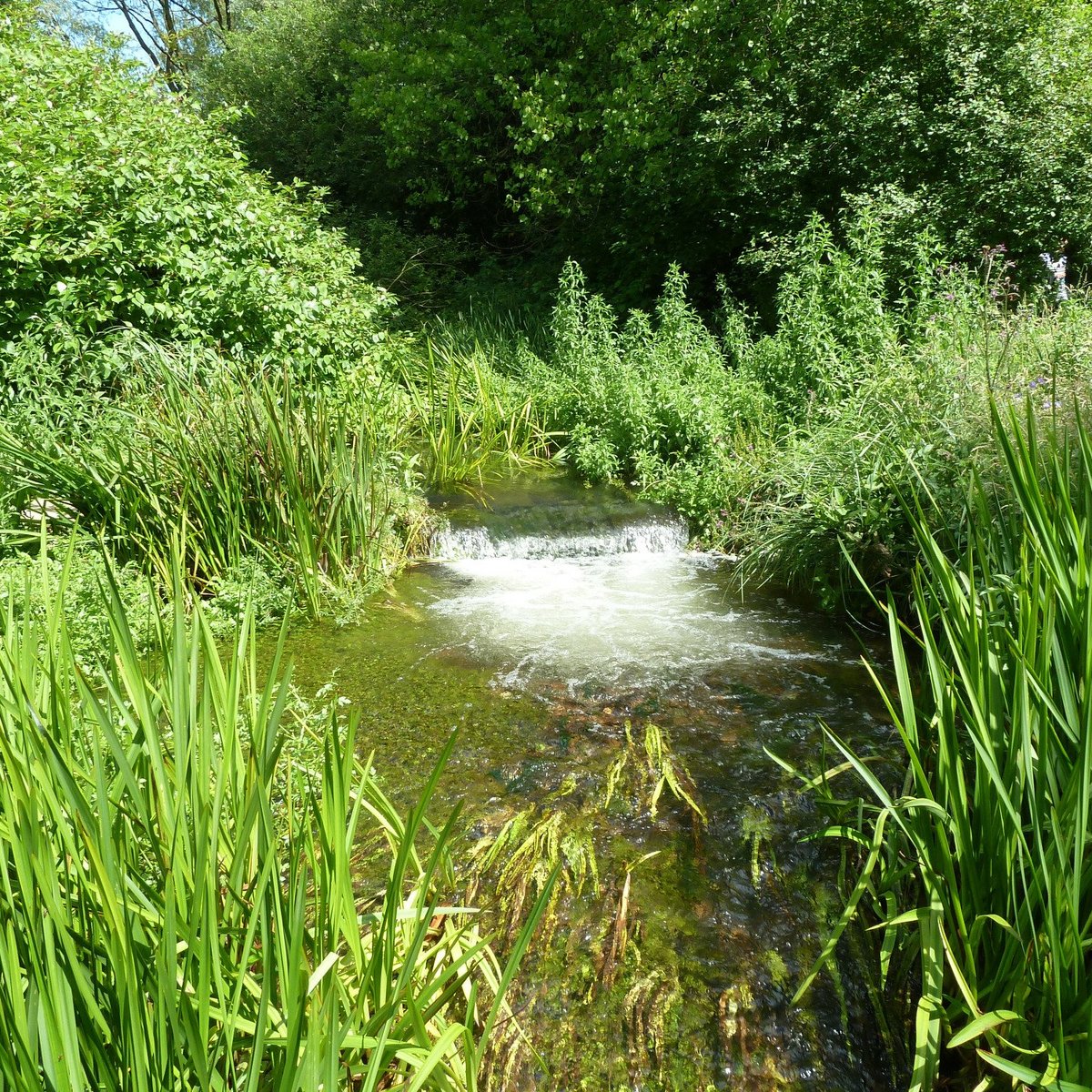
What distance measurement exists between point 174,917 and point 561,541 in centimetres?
628

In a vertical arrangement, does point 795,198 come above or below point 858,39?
below

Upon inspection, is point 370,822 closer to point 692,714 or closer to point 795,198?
point 692,714

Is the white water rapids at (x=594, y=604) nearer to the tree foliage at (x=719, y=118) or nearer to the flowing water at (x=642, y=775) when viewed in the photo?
the flowing water at (x=642, y=775)

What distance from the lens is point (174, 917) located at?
3.53 ft

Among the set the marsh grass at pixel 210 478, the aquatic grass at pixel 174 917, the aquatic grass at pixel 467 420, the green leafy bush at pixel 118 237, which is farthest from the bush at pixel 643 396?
the aquatic grass at pixel 174 917

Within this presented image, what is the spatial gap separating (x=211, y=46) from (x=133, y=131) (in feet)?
94.5

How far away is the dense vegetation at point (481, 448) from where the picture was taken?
4.72 ft

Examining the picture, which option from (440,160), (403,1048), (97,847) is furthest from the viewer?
(440,160)

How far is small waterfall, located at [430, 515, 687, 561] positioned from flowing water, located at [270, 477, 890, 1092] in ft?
0.41

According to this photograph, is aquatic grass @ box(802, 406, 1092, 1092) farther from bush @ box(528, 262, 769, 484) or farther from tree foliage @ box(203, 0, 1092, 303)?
tree foliage @ box(203, 0, 1092, 303)

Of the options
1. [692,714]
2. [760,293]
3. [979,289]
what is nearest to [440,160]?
[760,293]

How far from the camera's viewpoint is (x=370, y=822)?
3.31 metres

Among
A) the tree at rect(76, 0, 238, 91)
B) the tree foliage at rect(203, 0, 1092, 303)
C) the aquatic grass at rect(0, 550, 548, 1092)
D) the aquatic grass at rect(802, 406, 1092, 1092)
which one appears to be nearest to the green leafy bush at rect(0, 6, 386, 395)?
the tree foliage at rect(203, 0, 1092, 303)

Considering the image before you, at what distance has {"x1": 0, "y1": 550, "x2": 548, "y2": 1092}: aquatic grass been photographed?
1.12 meters
